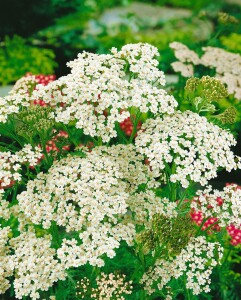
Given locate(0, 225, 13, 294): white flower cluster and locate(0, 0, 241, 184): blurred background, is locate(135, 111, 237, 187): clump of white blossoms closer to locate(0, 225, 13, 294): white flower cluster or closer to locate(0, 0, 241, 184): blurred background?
locate(0, 225, 13, 294): white flower cluster

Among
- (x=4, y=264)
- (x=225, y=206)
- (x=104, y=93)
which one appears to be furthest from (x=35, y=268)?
(x=225, y=206)

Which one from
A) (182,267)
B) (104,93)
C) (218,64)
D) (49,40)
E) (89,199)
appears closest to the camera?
(89,199)

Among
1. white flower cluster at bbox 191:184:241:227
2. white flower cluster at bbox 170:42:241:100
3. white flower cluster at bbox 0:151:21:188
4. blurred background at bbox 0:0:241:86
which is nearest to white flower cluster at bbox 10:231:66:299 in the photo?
white flower cluster at bbox 0:151:21:188

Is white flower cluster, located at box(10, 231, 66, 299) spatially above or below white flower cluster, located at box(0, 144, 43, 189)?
below

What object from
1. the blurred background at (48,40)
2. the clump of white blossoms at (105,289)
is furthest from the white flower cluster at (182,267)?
the blurred background at (48,40)

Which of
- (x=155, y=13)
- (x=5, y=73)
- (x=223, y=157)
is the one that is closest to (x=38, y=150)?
(x=223, y=157)

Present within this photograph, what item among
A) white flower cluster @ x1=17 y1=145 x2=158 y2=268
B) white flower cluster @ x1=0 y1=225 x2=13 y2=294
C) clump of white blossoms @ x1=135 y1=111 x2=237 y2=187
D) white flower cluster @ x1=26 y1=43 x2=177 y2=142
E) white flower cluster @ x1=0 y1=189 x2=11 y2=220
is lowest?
white flower cluster @ x1=0 y1=225 x2=13 y2=294

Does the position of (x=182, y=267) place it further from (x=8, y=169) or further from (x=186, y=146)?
(x=8, y=169)
